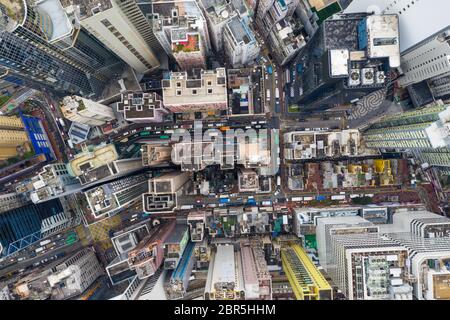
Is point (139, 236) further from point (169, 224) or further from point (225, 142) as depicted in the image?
point (225, 142)

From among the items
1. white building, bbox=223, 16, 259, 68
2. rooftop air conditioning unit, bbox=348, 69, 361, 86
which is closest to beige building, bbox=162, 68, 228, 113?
white building, bbox=223, 16, 259, 68

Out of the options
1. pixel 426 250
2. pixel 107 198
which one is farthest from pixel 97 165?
pixel 426 250

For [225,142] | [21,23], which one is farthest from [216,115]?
[21,23]

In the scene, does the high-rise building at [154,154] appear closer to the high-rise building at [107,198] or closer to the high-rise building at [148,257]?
the high-rise building at [107,198]

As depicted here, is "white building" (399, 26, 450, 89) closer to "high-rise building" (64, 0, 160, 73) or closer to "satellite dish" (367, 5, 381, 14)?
"satellite dish" (367, 5, 381, 14)

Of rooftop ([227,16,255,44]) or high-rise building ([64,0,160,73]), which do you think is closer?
high-rise building ([64,0,160,73])

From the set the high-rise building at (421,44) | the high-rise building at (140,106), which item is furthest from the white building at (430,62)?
the high-rise building at (140,106)

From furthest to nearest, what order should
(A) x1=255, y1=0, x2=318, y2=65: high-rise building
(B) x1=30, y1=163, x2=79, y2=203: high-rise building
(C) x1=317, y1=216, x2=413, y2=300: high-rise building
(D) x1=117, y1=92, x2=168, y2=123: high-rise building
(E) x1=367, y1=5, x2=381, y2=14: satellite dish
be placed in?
(A) x1=255, y1=0, x2=318, y2=65: high-rise building
(B) x1=30, y1=163, x2=79, y2=203: high-rise building
(D) x1=117, y1=92, x2=168, y2=123: high-rise building
(E) x1=367, y1=5, x2=381, y2=14: satellite dish
(C) x1=317, y1=216, x2=413, y2=300: high-rise building
